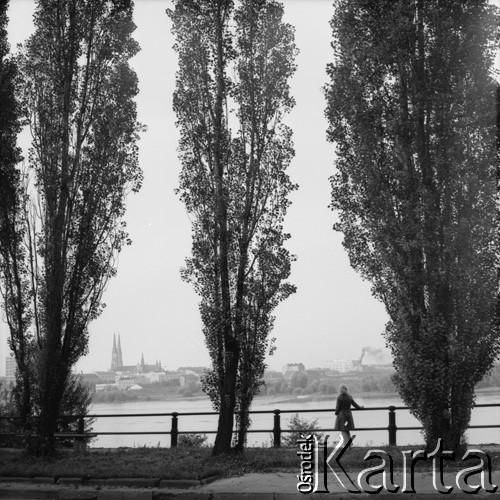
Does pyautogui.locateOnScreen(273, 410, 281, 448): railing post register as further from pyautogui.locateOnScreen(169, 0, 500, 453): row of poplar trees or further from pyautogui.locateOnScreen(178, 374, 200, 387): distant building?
pyautogui.locateOnScreen(178, 374, 200, 387): distant building

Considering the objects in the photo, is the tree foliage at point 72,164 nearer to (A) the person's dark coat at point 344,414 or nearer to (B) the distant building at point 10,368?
(B) the distant building at point 10,368

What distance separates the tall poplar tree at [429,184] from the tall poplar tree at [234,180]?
5.92 feet

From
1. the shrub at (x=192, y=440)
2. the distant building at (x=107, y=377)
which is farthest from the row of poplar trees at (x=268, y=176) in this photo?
the distant building at (x=107, y=377)

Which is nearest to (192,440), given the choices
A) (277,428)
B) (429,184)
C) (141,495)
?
(277,428)

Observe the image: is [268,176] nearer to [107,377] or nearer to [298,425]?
[298,425]

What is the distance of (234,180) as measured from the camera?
50.3ft

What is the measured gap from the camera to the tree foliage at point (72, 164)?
51.7ft

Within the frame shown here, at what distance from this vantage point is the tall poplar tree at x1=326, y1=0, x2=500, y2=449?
43.3 ft

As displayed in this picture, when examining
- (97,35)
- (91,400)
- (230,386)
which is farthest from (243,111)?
(91,400)

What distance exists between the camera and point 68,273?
16.1m

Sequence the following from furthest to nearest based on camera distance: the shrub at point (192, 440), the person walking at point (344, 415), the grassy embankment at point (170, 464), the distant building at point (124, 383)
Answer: the distant building at point (124, 383) < the shrub at point (192, 440) < the person walking at point (344, 415) < the grassy embankment at point (170, 464)

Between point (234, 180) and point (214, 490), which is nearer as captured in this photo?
point (214, 490)

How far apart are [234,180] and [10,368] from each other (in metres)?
9.21

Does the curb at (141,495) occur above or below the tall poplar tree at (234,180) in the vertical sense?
below
